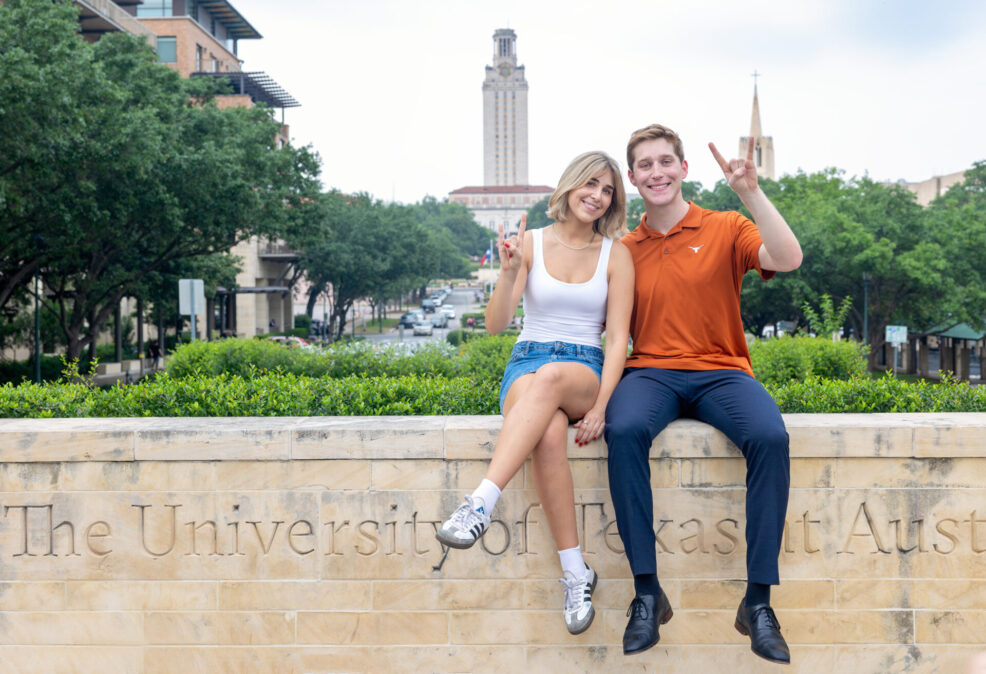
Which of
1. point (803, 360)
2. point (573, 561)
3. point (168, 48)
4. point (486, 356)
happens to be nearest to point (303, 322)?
point (168, 48)

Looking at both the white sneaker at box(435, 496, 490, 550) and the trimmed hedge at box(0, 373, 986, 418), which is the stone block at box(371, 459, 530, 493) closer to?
the white sneaker at box(435, 496, 490, 550)

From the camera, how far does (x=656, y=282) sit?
4344mm

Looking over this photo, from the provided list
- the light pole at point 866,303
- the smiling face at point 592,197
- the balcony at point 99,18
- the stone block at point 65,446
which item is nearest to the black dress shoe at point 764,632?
the smiling face at point 592,197

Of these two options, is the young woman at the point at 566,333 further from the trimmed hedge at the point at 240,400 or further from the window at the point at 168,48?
the window at the point at 168,48

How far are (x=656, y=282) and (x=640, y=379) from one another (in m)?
0.49

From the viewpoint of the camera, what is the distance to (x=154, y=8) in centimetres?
5216

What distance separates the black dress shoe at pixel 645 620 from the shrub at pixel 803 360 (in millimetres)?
5049

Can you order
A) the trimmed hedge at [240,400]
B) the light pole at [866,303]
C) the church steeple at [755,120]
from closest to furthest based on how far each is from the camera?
the trimmed hedge at [240,400]
the light pole at [866,303]
the church steeple at [755,120]

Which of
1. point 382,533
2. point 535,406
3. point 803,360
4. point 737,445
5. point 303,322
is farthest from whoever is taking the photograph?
point 303,322

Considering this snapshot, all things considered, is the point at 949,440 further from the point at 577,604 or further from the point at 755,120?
the point at 755,120

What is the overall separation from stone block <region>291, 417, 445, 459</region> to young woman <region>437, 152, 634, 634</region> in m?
0.41

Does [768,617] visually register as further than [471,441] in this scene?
No

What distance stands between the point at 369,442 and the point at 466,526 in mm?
797

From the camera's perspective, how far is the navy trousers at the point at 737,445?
380 cm
